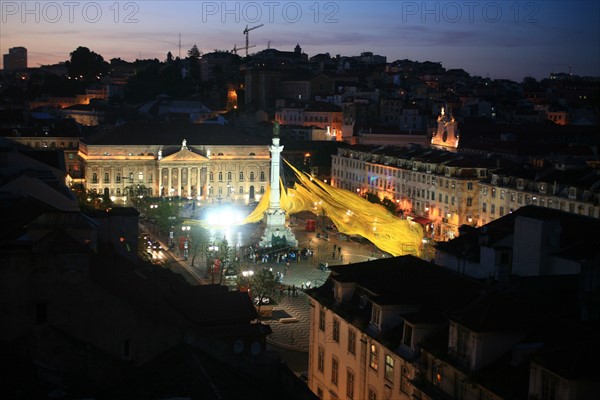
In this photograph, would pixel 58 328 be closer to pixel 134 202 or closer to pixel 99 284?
pixel 99 284

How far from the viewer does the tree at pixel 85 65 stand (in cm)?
17288

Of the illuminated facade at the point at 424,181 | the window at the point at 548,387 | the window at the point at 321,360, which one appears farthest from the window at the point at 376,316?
the illuminated facade at the point at 424,181

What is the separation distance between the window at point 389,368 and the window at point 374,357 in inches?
19.7

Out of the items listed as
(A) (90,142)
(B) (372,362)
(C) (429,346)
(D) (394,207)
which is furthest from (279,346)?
(A) (90,142)

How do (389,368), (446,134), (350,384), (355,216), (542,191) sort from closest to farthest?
(389,368) < (350,384) < (355,216) < (542,191) < (446,134)

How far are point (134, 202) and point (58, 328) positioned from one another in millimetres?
61827

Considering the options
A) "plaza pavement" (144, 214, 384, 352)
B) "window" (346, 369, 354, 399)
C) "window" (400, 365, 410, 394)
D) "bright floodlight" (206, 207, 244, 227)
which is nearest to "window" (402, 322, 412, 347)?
"window" (400, 365, 410, 394)

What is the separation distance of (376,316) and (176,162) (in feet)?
234

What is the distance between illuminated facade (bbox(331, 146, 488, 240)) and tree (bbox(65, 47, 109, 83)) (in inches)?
4005

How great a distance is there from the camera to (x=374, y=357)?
22141 mm

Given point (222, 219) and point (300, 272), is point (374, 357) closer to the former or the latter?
point (300, 272)

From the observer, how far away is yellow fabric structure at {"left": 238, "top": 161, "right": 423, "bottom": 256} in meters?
51.9

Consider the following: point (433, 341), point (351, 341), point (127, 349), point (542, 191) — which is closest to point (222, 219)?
point (542, 191)

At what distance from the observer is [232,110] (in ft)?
444
